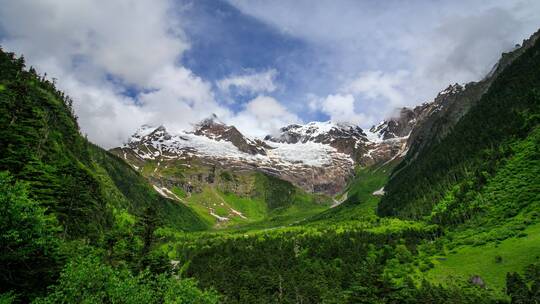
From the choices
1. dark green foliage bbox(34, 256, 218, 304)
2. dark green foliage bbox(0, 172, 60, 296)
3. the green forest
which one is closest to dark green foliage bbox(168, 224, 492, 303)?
the green forest

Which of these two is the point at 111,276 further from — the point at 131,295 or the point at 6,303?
the point at 6,303

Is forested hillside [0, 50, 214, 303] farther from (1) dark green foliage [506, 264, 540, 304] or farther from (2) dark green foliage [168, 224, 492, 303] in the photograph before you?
(1) dark green foliage [506, 264, 540, 304]

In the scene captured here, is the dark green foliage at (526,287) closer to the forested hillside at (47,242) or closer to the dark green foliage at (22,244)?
the forested hillside at (47,242)

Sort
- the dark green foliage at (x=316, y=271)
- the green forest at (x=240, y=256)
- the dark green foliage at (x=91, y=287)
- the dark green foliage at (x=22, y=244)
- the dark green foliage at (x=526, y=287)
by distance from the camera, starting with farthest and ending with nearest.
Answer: the dark green foliage at (x=316, y=271) → the dark green foliage at (x=526, y=287) → the green forest at (x=240, y=256) → the dark green foliage at (x=91, y=287) → the dark green foliage at (x=22, y=244)

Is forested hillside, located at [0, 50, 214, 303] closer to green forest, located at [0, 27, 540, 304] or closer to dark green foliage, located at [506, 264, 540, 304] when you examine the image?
green forest, located at [0, 27, 540, 304]

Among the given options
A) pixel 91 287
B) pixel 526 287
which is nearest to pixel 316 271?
pixel 526 287

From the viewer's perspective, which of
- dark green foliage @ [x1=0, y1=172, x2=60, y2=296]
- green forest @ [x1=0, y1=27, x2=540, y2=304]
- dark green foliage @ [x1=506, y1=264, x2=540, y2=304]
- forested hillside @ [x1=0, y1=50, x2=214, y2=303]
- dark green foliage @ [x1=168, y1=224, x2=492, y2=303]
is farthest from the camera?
dark green foliage @ [x1=168, y1=224, x2=492, y2=303]

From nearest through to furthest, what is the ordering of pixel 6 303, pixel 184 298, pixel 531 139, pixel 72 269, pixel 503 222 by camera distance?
1. pixel 6 303
2. pixel 72 269
3. pixel 184 298
4. pixel 503 222
5. pixel 531 139

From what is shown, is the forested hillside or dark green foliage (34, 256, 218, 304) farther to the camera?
the forested hillside

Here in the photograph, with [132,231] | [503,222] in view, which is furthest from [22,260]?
[503,222]

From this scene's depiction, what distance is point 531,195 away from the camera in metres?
136

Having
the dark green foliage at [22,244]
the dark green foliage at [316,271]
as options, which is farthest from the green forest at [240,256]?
the dark green foliage at [316,271]

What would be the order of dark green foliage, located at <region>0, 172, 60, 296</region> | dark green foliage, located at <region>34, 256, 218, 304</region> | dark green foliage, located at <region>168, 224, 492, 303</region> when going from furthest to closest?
dark green foliage, located at <region>168, 224, 492, 303</region> < dark green foliage, located at <region>34, 256, 218, 304</region> < dark green foliage, located at <region>0, 172, 60, 296</region>

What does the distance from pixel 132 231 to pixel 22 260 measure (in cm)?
2428
